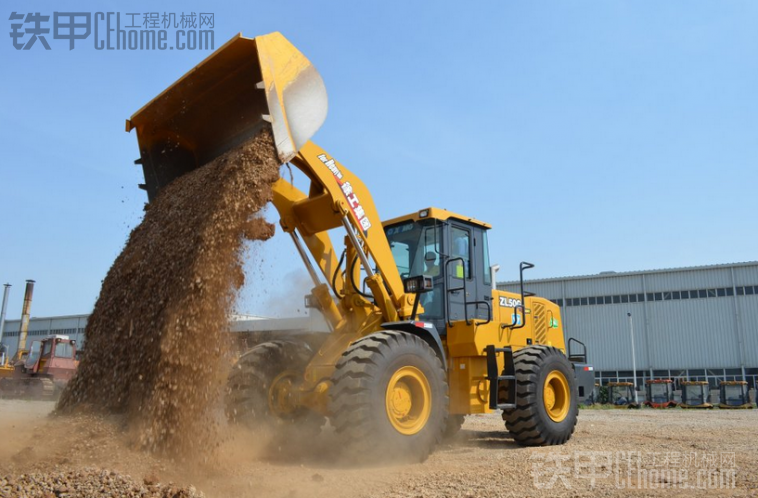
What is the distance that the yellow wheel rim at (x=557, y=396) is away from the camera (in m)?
8.30

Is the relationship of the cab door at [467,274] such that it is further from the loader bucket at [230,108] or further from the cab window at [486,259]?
the loader bucket at [230,108]

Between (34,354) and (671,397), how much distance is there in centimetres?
2464

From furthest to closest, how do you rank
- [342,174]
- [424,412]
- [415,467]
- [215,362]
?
1. [342,174]
2. [424,412]
3. [415,467]
4. [215,362]

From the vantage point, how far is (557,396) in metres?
8.57

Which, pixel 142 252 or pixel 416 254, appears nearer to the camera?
pixel 142 252

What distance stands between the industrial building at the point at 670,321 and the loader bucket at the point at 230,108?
27846 mm

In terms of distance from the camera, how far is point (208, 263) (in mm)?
5359

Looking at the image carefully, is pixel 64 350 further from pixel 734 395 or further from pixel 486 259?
pixel 734 395

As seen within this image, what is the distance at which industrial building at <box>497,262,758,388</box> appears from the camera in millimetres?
29172

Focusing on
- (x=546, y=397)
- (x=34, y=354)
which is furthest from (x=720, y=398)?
(x=34, y=354)

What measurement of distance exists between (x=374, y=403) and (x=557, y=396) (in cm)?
383

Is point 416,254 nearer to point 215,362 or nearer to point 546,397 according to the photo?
point 546,397

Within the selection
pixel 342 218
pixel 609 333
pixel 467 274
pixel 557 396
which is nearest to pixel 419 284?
pixel 342 218

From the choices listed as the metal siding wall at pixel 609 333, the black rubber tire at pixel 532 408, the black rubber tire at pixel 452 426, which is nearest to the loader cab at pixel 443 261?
the black rubber tire at pixel 532 408
